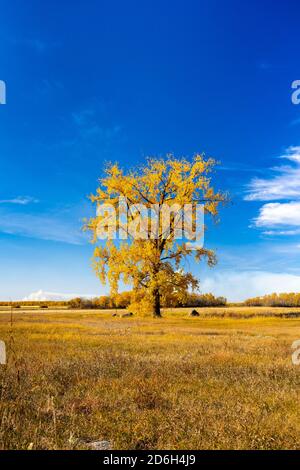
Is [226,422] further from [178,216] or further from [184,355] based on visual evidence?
[178,216]

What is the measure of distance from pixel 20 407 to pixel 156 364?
534cm

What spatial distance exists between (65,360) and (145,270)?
24.4 meters

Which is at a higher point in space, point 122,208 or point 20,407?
point 122,208

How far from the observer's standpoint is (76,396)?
8.17 metres

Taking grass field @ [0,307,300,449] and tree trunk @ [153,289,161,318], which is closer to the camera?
grass field @ [0,307,300,449]

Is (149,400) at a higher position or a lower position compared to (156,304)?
lower

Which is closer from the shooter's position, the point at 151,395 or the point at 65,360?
the point at 151,395

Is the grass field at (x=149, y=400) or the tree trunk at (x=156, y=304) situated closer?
the grass field at (x=149, y=400)

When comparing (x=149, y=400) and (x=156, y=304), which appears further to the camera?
(x=156, y=304)

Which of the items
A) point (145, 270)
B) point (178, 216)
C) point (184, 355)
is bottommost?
point (184, 355)

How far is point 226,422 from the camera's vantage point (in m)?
6.63

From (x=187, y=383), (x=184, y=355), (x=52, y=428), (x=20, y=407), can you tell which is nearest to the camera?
(x=52, y=428)

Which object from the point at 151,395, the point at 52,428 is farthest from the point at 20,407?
the point at 151,395
